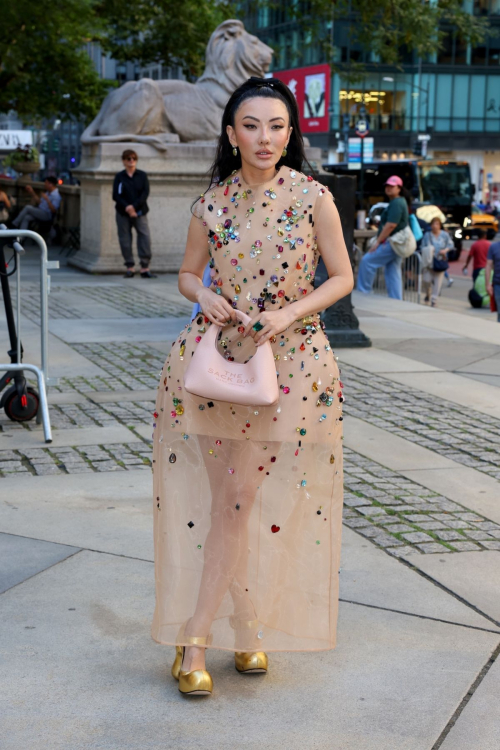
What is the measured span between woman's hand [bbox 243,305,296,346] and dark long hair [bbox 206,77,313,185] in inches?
21.2

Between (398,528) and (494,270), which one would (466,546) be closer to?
(398,528)

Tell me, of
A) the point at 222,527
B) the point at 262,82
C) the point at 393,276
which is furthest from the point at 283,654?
the point at 393,276

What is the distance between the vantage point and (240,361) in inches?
135

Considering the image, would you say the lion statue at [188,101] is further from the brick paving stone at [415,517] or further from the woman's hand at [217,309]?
the woman's hand at [217,309]

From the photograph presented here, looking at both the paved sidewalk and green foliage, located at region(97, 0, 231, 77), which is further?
green foliage, located at region(97, 0, 231, 77)

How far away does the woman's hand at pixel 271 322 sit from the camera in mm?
3291

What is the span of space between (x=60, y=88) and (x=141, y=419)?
75.7 ft

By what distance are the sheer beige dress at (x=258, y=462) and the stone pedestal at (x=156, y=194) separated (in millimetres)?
14483

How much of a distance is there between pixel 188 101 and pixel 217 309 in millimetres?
15534

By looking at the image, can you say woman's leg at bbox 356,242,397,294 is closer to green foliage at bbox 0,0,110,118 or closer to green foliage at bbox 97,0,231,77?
green foliage at bbox 0,0,110,118

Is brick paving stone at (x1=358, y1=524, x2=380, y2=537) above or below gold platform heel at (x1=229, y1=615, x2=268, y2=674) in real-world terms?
below

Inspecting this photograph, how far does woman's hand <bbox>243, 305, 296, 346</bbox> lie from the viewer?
3.29m

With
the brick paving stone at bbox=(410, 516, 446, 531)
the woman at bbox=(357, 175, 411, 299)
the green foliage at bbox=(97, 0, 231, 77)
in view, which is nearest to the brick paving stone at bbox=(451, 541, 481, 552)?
the brick paving stone at bbox=(410, 516, 446, 531)

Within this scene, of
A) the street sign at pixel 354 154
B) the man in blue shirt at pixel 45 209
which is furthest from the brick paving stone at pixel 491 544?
the street sign at pixel 354 154
